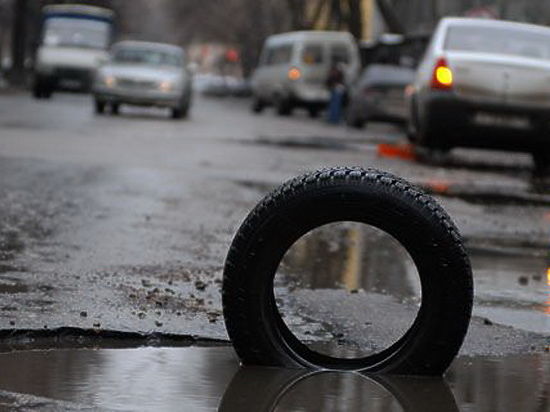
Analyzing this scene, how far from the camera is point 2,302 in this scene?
19.6 feet

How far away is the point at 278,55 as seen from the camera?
4191cm

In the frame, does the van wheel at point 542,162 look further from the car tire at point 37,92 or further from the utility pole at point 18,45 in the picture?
the utility pole at point 18,45

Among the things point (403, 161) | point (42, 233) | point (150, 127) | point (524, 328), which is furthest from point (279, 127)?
point (524, 328)

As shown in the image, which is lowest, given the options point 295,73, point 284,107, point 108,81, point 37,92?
point 37,92

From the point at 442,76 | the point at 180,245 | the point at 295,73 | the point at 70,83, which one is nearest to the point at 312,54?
the point at 295,73

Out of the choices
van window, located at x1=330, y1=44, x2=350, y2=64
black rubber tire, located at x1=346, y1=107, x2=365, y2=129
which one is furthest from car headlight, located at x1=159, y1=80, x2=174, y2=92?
van window, located at x1=330, y1=44, x2=350, y2=64

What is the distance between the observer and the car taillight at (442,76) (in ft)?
53.8

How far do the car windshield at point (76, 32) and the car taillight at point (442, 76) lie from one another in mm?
32082

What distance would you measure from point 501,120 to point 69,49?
32.5m

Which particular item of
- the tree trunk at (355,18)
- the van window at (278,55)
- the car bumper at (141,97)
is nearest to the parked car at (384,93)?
the car bumper at (141,97)

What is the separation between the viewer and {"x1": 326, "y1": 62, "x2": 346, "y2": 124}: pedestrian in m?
36.0

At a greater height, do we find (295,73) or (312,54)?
(312,54)

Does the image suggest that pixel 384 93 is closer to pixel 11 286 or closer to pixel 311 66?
pixel 311 66

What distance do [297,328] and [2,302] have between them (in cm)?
120
